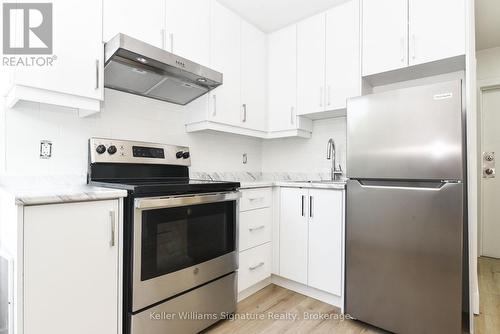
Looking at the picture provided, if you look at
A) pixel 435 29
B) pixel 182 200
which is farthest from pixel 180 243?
pixel 435 29

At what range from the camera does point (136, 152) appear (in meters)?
1.88

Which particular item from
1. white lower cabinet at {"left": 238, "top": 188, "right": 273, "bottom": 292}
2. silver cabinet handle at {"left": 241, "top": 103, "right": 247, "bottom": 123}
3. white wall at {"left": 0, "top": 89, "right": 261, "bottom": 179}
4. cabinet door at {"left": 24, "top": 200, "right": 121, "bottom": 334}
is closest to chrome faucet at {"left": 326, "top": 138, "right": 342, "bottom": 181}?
white lower cabinet at {"left": 238, "top": 188, "right": 273, "bottom": 292}

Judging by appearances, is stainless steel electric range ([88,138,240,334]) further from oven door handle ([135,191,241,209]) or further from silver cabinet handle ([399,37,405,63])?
silver cabinet handle ([399,37,405,63])

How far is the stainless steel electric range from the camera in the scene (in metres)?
1.33

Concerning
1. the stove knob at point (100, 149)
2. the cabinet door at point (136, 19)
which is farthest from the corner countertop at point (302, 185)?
the cabinet door at point (136, 19)

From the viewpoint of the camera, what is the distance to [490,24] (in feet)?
8.57

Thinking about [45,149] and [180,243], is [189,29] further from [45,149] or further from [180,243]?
[180,243]

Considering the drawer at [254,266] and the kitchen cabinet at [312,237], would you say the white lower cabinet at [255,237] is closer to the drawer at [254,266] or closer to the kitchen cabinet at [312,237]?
the drawer at [254,266]

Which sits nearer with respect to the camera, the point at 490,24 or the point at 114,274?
the point at 114,274

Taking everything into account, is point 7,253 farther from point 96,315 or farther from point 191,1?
point 191,1

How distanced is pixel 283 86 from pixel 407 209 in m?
1.55

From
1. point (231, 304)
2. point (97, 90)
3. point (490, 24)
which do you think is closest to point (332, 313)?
point (231, 304)

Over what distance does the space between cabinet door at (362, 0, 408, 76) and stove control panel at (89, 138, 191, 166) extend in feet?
5.12

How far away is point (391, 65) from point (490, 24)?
5.18 ft
